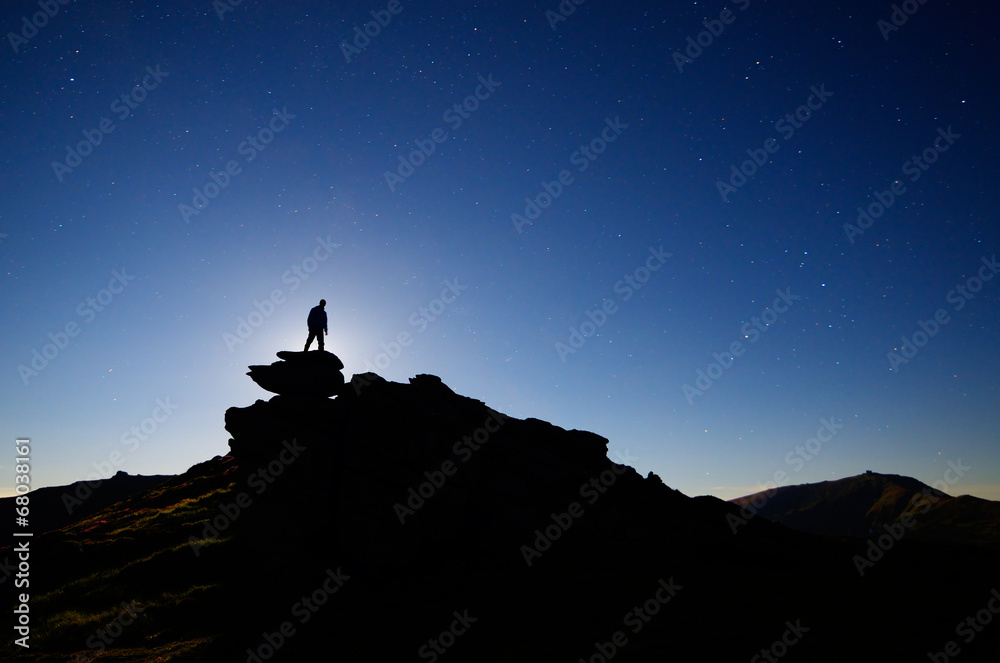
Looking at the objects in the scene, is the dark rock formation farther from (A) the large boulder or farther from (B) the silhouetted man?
(B) the silhouetted man

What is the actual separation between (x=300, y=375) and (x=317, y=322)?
430 centimetres

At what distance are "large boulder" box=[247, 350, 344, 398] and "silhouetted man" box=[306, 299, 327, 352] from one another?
128 centimetres

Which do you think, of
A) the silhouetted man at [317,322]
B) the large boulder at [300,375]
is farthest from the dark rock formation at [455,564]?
the silhouetted man at [317,322]

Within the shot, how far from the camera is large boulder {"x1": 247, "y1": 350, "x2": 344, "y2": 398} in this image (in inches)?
1416

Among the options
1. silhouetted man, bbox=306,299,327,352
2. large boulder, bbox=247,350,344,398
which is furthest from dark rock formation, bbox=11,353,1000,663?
silhouetted man, bbox=306,299,327,352

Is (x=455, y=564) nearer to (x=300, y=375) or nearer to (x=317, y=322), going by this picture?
(x=300, y=375)

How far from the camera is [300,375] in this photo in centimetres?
3597

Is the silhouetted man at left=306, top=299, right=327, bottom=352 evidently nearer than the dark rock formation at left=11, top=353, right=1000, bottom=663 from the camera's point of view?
No

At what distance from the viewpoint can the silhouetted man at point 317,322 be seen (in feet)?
120

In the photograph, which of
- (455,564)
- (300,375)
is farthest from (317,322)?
(455,564)

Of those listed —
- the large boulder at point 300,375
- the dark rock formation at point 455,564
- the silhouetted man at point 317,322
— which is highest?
the silhouetted man at point 317,322

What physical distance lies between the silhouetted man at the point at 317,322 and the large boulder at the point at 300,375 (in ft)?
4.21

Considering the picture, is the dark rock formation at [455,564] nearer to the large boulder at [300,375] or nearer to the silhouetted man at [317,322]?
the large boulder at [300,375]

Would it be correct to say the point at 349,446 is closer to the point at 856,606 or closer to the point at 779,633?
the point at 779,633
